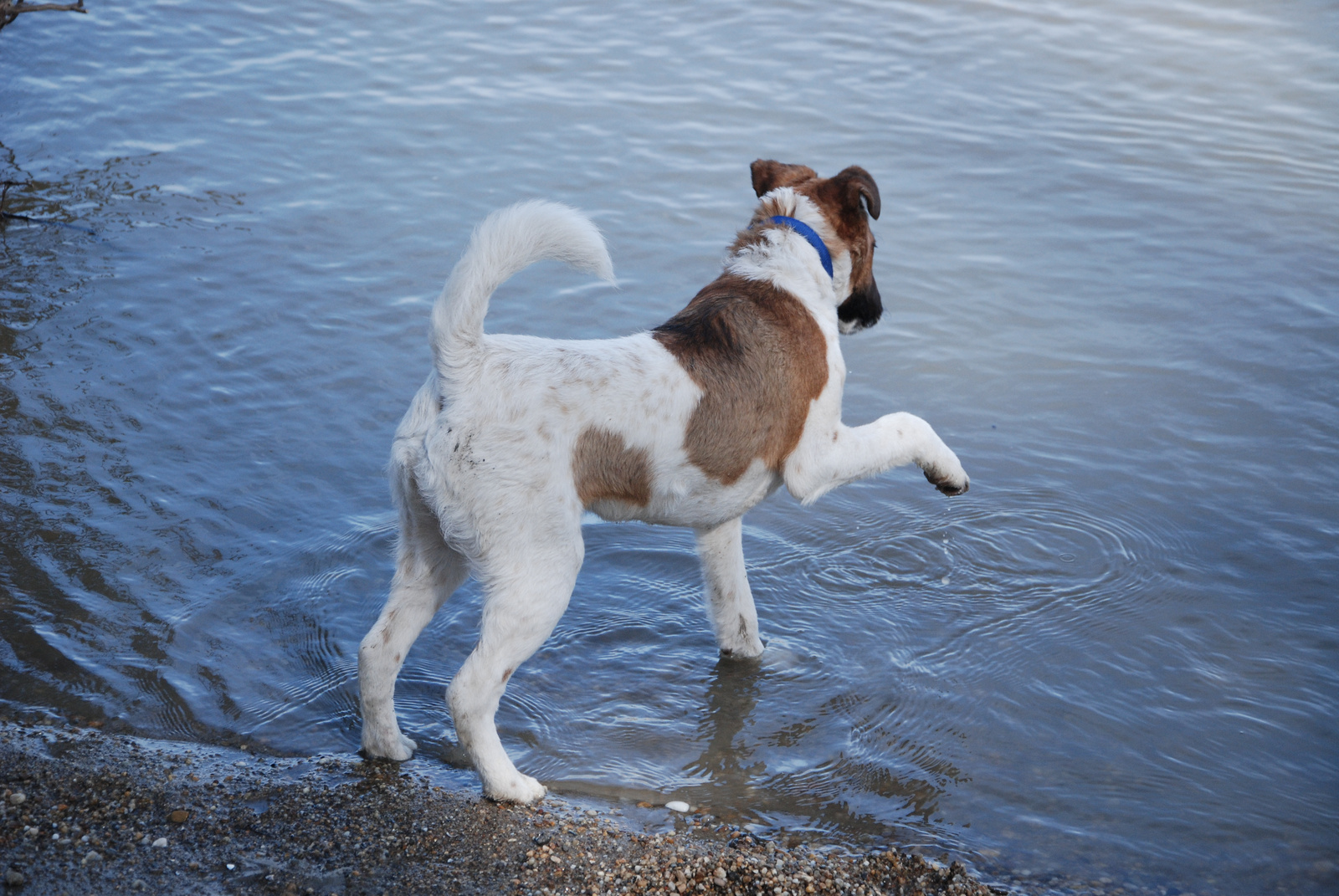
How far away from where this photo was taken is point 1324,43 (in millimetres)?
12648

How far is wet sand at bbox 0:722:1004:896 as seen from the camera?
3.30 metres

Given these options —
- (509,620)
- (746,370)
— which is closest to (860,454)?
(746,370)

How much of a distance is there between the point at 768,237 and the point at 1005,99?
8238 mm

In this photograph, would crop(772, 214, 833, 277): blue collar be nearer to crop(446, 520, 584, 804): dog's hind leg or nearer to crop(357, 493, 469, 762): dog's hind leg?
crop(446, 520, 584, 804): dog's hind leg

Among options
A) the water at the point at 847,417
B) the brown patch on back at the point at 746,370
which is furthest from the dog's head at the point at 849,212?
the water at the point at 847,417

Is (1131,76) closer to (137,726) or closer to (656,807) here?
(656,807)

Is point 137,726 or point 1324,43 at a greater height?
point 1324,43

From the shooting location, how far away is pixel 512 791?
3.80m

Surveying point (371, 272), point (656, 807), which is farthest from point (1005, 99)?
point (656, 807)

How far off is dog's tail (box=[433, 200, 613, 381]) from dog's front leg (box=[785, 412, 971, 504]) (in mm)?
1148

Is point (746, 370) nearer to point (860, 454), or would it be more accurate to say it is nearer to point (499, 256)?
point (860, 454)

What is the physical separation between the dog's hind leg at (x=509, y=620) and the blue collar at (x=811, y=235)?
1559 mm

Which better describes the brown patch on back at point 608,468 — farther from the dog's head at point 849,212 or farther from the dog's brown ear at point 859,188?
the dog's brown ear at point 859,188

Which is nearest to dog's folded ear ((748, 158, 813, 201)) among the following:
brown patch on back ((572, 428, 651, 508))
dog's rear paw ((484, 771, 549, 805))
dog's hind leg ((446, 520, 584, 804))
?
brown patch on back ((572, 428, 651, 508))
